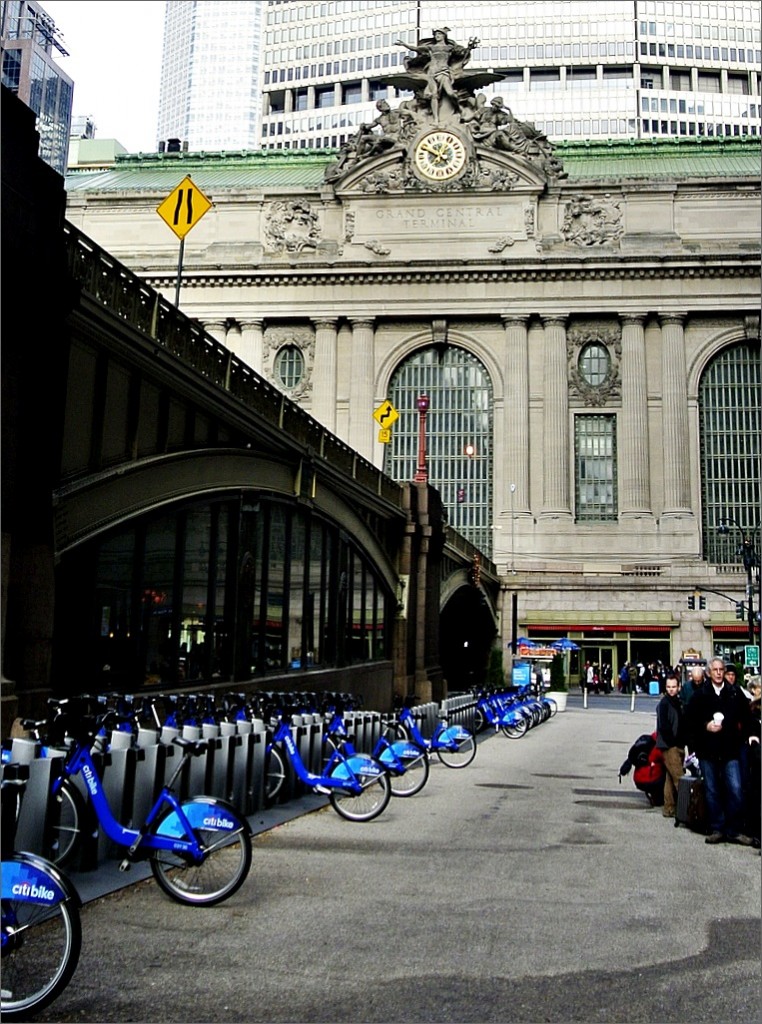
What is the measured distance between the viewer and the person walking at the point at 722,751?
1147cm

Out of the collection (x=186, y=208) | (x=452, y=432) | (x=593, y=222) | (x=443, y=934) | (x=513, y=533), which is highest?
(x=593, y=222)

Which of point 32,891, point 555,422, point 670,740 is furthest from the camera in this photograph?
point 555,422

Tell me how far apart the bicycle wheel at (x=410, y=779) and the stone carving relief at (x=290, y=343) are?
55.9 metres

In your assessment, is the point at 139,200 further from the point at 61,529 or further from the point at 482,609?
the point at 61,529

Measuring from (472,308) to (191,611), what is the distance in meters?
53.7

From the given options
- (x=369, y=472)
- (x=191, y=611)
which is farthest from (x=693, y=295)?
(x=191, y=611)

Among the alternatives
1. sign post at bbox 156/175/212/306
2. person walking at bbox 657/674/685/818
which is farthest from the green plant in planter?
person walking at bbox 657/674/685/818

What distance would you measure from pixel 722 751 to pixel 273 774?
5178mm

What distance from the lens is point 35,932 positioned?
5434 mm

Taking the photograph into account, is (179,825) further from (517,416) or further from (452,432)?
(452,432)

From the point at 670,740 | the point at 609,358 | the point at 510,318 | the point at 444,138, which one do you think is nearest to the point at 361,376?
the point at 510,318

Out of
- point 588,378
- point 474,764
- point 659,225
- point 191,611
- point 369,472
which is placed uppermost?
point 659,225

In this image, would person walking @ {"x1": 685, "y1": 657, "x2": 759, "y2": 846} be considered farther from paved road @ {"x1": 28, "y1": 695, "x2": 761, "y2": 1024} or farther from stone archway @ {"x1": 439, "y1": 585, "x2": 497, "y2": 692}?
stone archway @ {"x1": 439, "y1": 585, "x2": 497, "y2": 692}

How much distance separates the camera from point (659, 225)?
67688 millimetres
